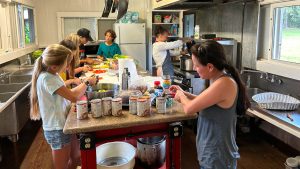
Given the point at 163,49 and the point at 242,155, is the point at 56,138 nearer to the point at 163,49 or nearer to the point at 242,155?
the point at 242,155

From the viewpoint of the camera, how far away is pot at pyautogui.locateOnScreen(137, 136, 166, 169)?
2.02m

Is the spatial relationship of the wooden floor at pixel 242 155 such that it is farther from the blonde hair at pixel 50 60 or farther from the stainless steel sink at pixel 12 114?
the blonde hair at pixel 50 60

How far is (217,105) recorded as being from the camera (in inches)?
60.4

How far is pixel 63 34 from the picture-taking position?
6.42 m

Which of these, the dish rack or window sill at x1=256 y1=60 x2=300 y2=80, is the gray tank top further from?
window sill at x1=256 y1=60 x2=300 y2=80

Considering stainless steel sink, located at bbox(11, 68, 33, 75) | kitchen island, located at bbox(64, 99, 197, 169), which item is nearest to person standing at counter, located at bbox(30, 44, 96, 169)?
kitchen island, located at bbox(64, 99, 197, 169)

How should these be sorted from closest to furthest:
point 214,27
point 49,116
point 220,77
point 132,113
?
point 220,77, point 132,113, point 49,116, point 214,27

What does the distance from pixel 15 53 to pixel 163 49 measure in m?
2.30

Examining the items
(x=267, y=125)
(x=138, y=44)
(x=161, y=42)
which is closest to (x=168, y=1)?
(x=161, y=42)

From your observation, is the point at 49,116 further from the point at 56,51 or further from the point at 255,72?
the point at 255,72

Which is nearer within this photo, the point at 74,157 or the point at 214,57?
the point at 214,57

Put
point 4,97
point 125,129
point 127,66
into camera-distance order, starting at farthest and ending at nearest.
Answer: point 4,97 < point 127,66 < point 125,129

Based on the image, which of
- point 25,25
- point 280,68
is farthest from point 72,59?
point 25,25

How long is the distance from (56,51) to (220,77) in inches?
44.7
